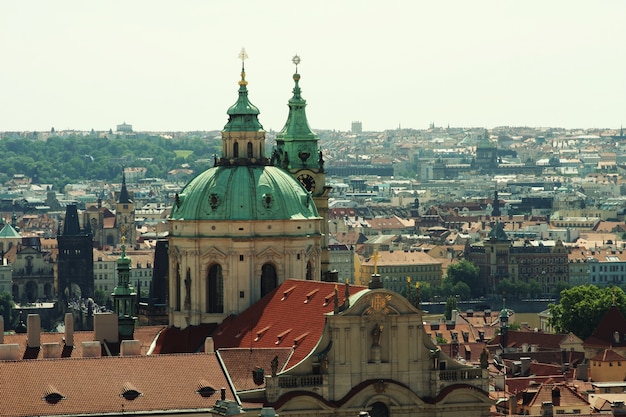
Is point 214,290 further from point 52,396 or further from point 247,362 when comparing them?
point 52,396

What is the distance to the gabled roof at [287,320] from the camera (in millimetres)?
73250

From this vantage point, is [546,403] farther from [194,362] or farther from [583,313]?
[583,313]

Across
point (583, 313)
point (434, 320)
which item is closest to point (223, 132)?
point (583, 313)

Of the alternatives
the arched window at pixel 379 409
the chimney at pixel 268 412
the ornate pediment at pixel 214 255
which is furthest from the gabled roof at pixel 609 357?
the chimney at pixel 268 412

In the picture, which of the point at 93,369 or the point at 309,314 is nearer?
the point at 93,369

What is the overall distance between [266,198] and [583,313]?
46.7 metres

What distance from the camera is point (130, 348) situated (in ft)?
257

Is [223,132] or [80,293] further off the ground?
[223,132]

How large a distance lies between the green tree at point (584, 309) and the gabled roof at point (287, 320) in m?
44.7

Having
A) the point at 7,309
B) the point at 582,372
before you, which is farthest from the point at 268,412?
the point at 7,309

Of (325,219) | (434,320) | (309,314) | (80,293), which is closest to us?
(309,314)

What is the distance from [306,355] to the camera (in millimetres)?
71625

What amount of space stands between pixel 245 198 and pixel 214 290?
2816 mm

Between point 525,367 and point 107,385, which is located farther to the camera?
point 525,367
